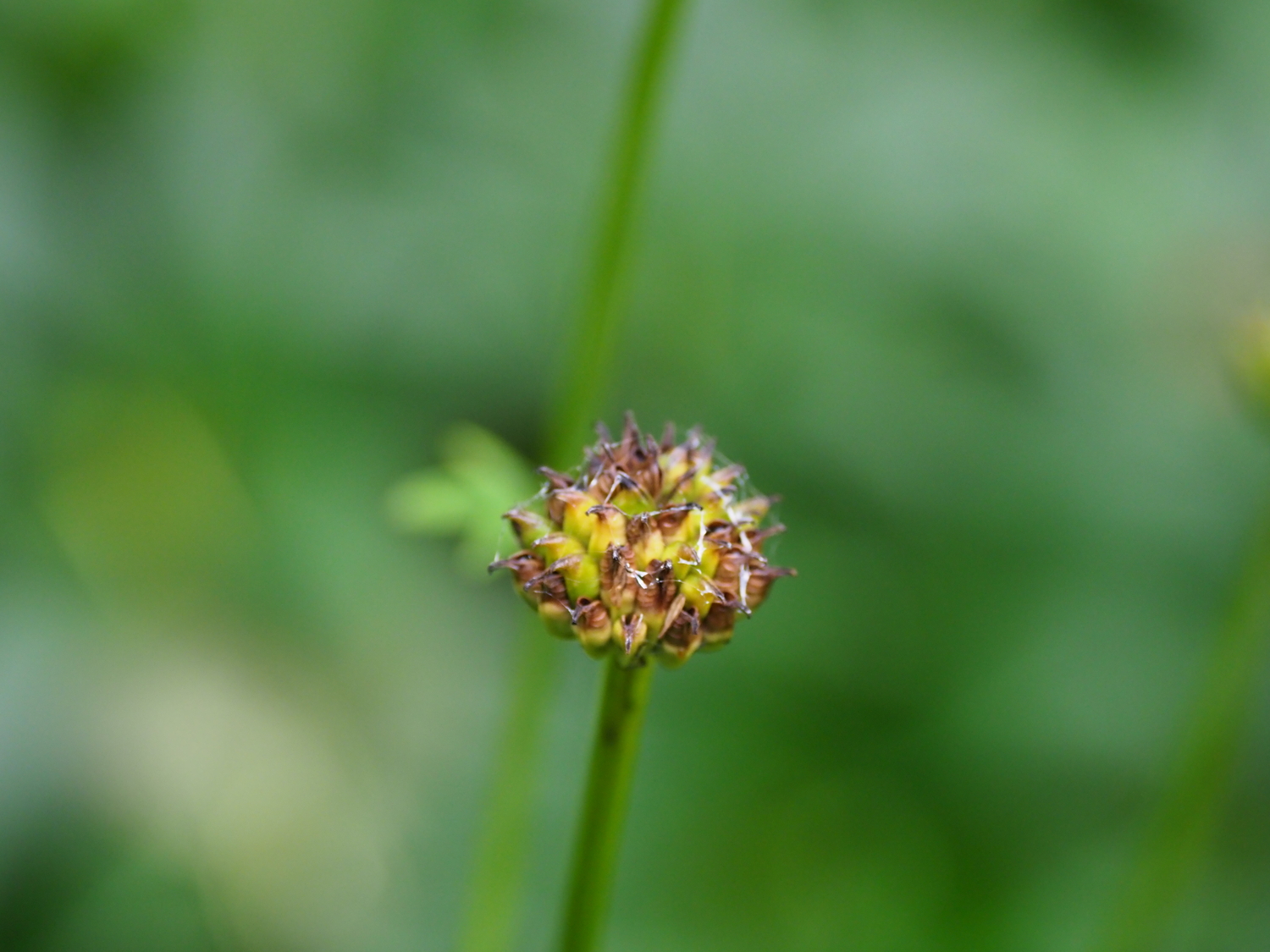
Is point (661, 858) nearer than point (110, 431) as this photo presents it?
Yes

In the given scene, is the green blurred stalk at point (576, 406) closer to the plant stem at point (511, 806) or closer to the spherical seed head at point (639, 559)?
the plant stem at point (511, 806)

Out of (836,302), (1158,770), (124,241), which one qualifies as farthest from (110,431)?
(1158,770)

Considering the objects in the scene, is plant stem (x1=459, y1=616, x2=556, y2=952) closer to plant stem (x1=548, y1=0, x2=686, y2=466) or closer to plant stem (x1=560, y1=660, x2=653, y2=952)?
plant stem (x1=548, y1=0, x2=686, y2=466)

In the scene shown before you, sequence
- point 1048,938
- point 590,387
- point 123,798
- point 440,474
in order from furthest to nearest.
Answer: point 1048,938 → point 123,798 → point 440,474 → point 590,387

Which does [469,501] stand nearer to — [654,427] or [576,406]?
[576,406]

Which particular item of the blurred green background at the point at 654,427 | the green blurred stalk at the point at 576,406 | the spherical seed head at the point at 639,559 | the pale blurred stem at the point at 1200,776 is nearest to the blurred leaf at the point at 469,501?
the green blurred stalk at the point at 576,406

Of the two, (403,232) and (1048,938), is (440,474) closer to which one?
(403,232)
